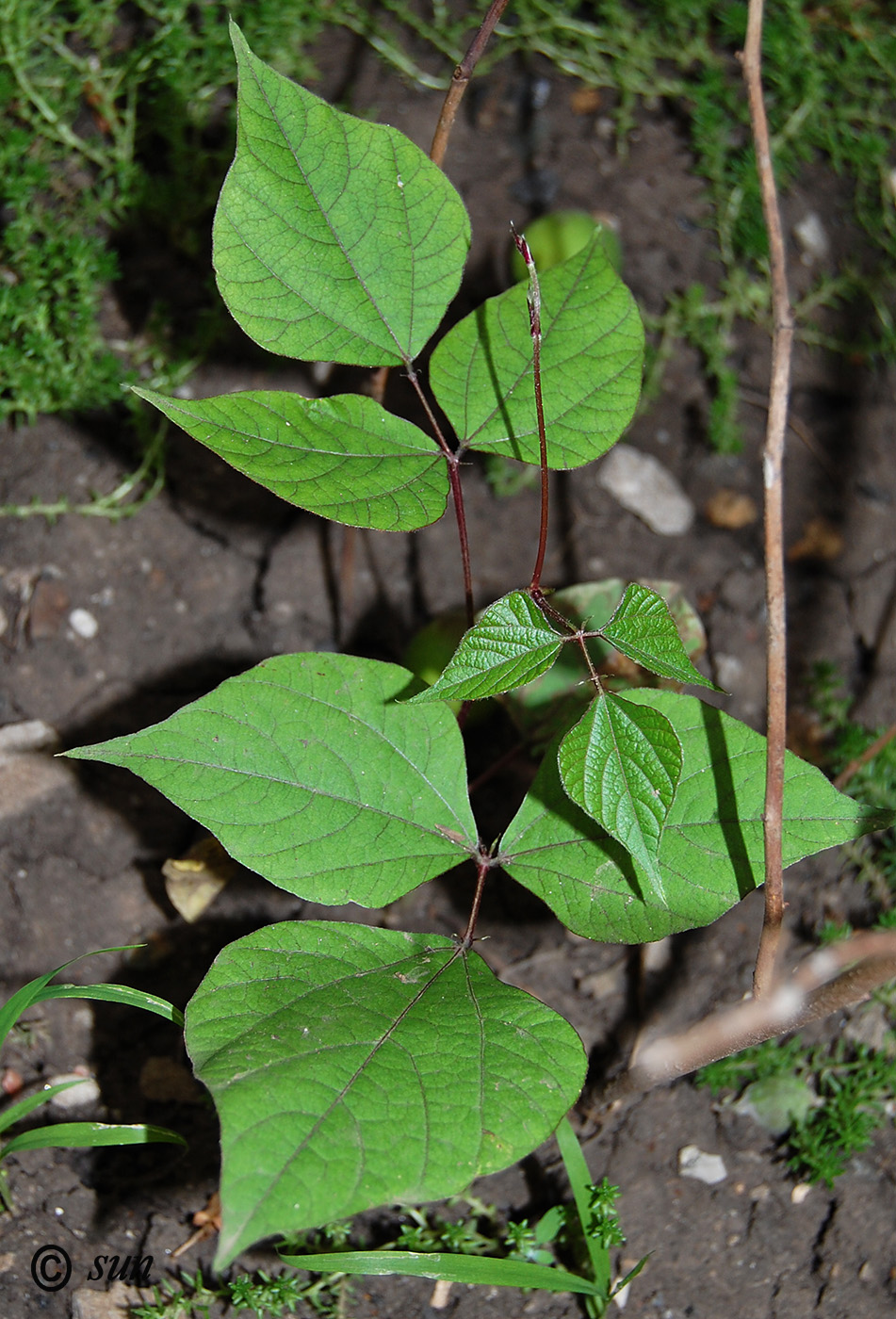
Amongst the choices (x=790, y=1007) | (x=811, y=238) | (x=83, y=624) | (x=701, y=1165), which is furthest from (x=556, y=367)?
(x=811, y=238)

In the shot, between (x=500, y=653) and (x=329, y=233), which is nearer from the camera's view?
(x=500, y=653)

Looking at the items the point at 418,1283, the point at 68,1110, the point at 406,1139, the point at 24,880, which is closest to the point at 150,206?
the point at 24,880

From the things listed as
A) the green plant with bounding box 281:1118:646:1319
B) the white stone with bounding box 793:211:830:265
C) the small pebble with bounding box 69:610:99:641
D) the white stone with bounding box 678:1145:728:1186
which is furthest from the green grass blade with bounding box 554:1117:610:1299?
the white stone with bounding box 793:211:830:265

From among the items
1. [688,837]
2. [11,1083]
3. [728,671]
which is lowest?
[11,1083]

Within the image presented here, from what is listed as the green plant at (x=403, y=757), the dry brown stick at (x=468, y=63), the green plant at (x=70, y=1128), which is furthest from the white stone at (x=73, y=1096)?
the dry brown stick at (x=468, y=63)

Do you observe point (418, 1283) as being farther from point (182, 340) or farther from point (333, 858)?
point (182, 340)

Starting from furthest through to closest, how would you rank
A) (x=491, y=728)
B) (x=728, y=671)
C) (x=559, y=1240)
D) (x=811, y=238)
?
(x=811, y=238), (x=728, y=671), (x=491, y=728), (x=559, y=1240)

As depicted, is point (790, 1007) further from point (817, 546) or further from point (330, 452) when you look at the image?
point (817, 546)
